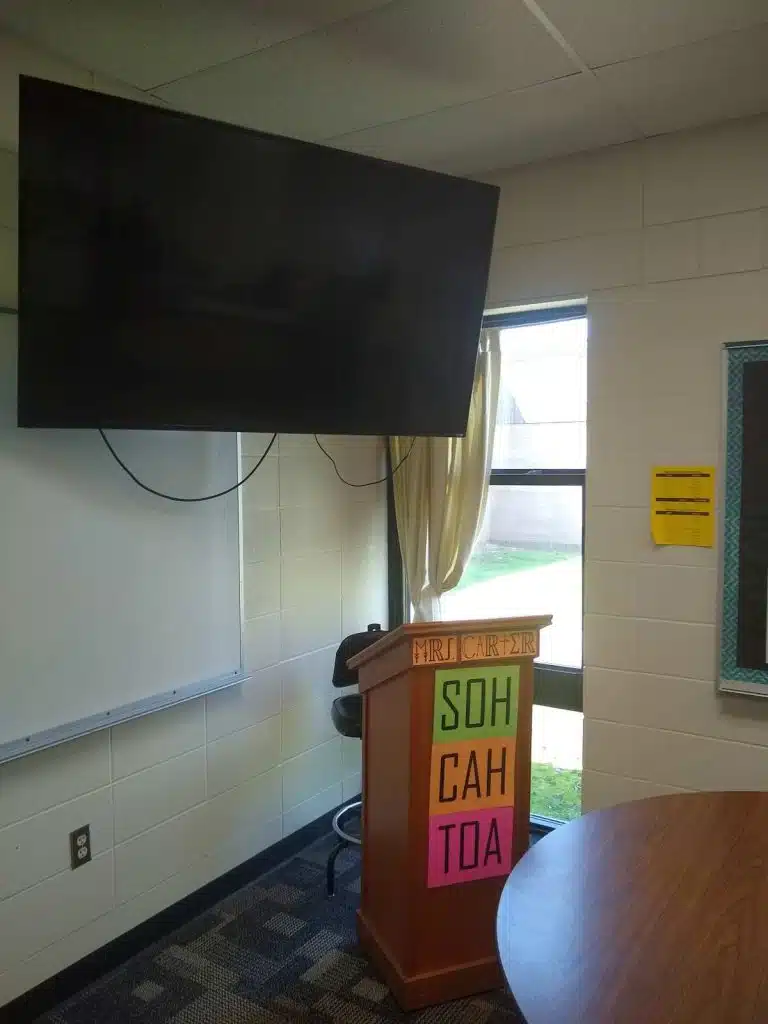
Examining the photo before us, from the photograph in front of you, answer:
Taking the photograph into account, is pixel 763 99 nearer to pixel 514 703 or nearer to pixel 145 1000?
pixel 514 703

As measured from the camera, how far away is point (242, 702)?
2959mm

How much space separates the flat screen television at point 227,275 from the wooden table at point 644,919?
1311 millimetres

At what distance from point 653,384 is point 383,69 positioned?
1.38m

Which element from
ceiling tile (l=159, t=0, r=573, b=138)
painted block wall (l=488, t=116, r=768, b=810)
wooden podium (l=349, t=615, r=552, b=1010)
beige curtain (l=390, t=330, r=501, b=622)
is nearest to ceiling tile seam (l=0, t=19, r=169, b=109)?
ceiling tile (l=159, t=0, r=573, b=138)

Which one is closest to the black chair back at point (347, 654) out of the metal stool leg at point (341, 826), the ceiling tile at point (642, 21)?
the metal stool leg at point (341, 826)

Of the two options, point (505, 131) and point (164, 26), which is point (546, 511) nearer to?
point (505, 131)

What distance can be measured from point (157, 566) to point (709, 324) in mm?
2045

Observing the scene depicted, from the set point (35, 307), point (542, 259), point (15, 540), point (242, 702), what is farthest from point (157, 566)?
point (542, 259)

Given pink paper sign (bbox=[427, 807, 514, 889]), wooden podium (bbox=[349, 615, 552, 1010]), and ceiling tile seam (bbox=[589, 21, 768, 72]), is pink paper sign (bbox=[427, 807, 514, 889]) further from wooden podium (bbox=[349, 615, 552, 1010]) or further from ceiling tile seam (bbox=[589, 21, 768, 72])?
ceiling tile seam (bbox=[589, 21, 768, 72])

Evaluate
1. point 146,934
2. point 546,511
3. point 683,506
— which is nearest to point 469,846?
point 146,934

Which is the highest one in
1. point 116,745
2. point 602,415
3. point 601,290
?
point 601,290

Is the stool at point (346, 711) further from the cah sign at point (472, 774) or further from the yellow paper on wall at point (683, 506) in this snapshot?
the yellow paper on wall at point (683, 506)

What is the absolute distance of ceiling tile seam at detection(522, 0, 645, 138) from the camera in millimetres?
1933

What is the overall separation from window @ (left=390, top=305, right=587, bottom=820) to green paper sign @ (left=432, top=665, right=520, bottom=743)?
0.93 m
